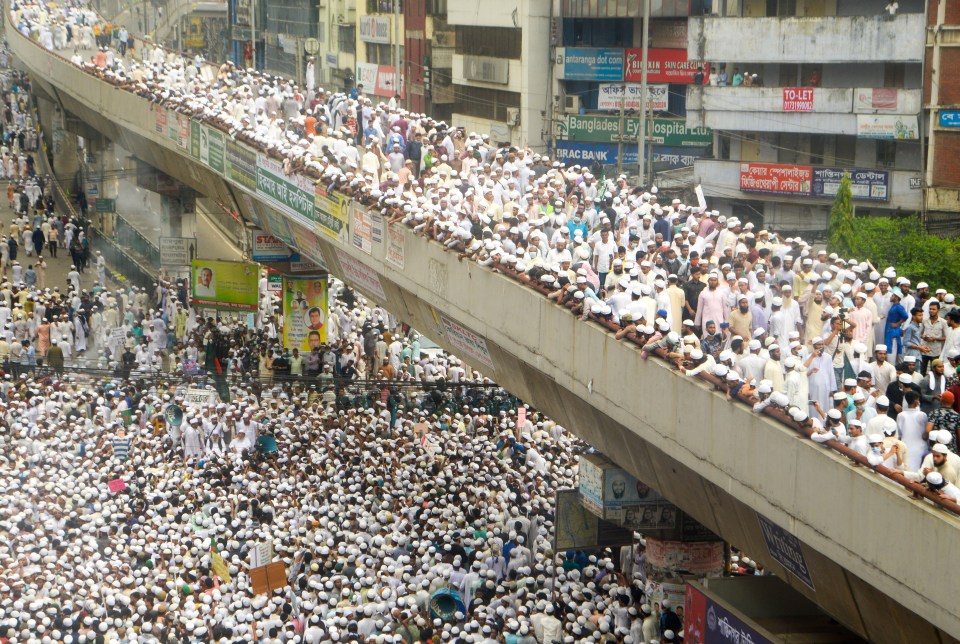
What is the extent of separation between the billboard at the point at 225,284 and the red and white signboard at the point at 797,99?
14.6 metres

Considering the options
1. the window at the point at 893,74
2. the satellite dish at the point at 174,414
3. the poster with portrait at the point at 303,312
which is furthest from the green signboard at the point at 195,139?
the window at the point at 893,74

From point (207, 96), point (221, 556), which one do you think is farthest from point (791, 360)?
point (207, 96)

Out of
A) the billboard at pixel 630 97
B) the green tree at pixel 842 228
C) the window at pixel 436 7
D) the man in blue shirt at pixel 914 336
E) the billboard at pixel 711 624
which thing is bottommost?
the billboard at pixel 711 624

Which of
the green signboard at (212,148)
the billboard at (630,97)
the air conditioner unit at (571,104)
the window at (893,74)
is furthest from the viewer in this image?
the air conditioner unit at (571,104)

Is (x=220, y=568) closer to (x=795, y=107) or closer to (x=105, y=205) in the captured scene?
(x=795, y=107)

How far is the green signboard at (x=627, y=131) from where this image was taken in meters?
43.2

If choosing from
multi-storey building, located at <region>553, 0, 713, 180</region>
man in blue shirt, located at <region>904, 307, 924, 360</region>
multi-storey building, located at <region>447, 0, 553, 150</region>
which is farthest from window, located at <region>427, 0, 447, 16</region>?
man in blue shirt, located at <region>904, 307, 924, 360</region>

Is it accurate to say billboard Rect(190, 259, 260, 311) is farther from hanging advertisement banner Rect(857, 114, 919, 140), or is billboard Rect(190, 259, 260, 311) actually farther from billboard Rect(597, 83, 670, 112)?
hanging advertisement banner Rect(857, 114, 919, 140)

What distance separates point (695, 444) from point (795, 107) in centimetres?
2520

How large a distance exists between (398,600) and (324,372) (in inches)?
419

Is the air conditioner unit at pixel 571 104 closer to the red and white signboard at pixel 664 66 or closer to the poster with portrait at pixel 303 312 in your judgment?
the red and white signboard at pixel 664 66

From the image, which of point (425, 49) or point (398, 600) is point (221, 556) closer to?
point (398, 600)

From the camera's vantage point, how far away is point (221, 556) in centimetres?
2217

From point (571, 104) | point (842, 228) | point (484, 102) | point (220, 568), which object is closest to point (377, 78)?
point (484, 102)
